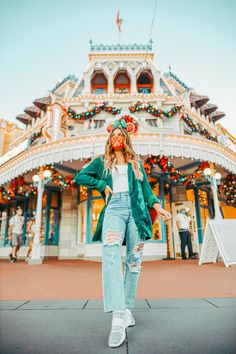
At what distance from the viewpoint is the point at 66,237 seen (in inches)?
452

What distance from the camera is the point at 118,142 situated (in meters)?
2.06

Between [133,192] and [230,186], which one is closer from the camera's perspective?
[133,192]

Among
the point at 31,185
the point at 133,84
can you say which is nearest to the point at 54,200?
the point at 31,185

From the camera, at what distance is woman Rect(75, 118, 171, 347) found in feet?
5.15

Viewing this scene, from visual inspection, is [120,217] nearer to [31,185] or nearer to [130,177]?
[130,177]

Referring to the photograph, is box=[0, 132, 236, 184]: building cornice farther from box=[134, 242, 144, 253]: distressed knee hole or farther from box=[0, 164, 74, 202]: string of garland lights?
box=[134, 242, 144, 253]: distressed knee hole

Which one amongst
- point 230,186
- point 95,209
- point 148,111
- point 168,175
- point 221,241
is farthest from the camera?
point 148,111

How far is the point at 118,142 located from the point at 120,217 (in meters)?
0.70

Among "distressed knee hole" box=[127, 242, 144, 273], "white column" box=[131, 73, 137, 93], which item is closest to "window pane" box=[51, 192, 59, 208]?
"white column" box=[131, 73, 137, 93]

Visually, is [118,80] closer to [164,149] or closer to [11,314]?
[164,149]

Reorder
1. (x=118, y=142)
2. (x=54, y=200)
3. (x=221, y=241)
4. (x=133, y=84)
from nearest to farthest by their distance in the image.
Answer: (x=118, y=142), (x=221, y=241), (x=54, y=200), (x=133, y=84)

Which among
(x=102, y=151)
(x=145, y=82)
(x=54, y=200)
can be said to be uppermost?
(x=145, y=82)

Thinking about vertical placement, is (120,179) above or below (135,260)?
above

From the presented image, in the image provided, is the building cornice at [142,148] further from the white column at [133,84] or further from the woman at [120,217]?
the white column at [133,84]
